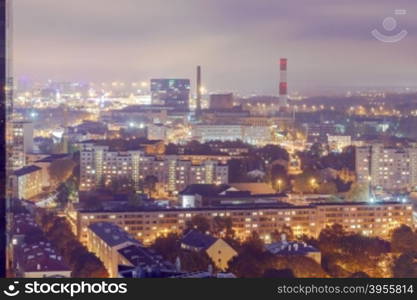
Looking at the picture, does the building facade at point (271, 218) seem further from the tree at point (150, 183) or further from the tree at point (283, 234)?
the tree at point (150, 183)

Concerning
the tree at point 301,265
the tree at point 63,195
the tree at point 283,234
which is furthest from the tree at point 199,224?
the tree at point 63,195

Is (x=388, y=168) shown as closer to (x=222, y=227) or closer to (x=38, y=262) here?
(x=222, y=227)

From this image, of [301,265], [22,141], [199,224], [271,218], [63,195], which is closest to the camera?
[301,265]

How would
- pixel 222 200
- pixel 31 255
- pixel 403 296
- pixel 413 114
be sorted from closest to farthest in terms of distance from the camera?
1. pixel 403 296
2. pixel 31 255
3. pixel 222 200
4. pixel 413 114

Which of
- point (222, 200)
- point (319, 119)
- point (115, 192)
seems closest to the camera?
point (222, 200)

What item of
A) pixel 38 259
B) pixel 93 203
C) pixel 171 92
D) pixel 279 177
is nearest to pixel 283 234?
pixel 93 203

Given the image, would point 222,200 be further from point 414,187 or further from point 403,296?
point 403,296

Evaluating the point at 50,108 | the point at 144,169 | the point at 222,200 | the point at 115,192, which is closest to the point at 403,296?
the point at 222,200

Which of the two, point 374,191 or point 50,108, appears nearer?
point 374,191
